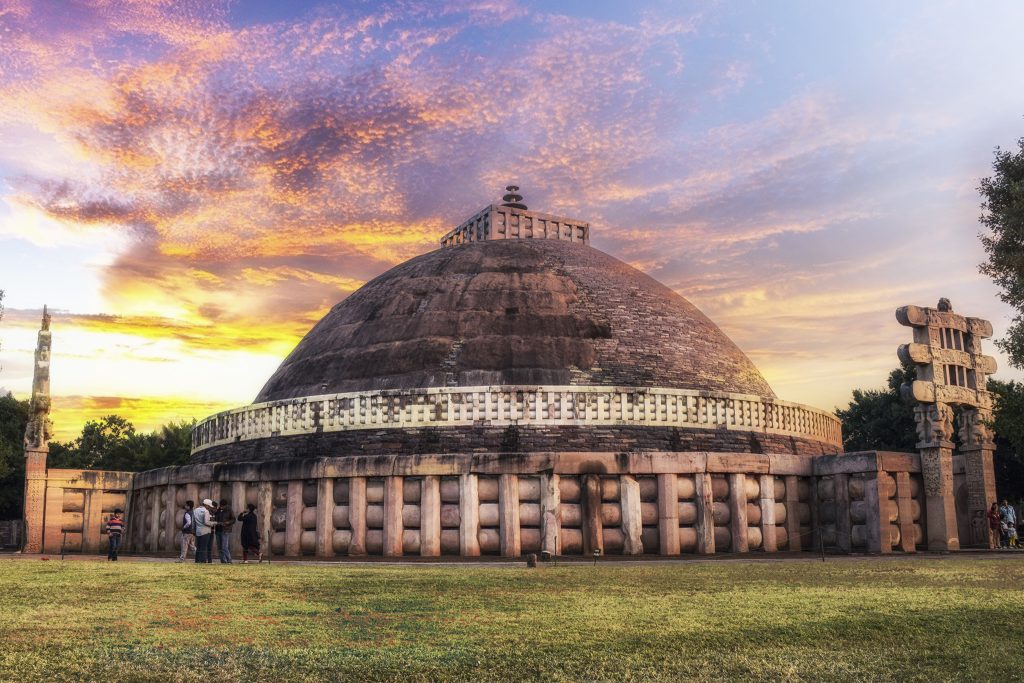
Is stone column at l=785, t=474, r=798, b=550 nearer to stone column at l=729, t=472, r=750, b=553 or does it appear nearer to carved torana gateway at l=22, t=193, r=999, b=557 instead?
carved torana gateway at l=22, t=193, r=999, b=557

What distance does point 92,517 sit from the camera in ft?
83.1

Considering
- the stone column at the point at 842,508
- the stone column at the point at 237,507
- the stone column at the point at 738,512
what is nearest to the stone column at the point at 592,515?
the stone column at the point at 738,512

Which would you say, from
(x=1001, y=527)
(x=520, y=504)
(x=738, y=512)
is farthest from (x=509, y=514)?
(x=1001, y=527)

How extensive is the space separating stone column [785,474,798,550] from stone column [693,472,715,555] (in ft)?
7.26

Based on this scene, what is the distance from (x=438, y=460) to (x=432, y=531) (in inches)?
55.4

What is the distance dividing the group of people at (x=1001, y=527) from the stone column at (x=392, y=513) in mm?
13955

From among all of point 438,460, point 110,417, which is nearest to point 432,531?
point 438,460

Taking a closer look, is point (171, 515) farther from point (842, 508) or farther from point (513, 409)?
point (842, 508)

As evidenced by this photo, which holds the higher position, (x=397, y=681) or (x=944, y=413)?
(x=944, y=413)

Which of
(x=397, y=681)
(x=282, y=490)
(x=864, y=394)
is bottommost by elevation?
(x=397, y=681)

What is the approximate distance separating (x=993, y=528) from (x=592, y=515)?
34.9 feet

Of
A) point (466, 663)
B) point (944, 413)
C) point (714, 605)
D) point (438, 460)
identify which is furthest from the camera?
point (944, 413)

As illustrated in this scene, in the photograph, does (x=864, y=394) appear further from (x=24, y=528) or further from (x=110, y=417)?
(x=110, y=417)

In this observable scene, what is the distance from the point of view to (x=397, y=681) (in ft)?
19.6
